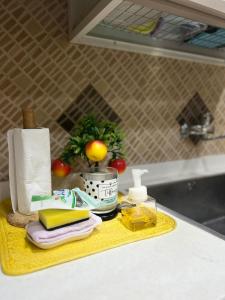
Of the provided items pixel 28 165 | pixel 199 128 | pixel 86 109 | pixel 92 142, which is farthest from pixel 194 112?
pixel 28 165

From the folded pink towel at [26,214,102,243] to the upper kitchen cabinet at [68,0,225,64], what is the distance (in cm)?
49

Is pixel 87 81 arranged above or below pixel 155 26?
below

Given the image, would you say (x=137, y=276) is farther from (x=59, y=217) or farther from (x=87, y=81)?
(x=87, y=81)

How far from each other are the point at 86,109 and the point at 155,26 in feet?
1.18

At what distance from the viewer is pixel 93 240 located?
1.88 feet

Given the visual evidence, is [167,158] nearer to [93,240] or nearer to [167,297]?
[93,240]

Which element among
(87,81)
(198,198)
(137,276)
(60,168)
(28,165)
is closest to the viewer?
(137,276)

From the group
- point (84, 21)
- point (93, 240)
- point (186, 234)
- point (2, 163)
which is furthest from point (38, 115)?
point (186, 234)

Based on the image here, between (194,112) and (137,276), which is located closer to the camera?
(137,276)

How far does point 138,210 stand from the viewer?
0.67m

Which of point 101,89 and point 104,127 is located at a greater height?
point 101,89

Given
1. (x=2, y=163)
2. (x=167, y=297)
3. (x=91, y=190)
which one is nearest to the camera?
(x=167, y=297)

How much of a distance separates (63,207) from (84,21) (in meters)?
0.50

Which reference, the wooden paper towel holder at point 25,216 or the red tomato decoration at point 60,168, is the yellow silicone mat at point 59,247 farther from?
the red tomato decoration at point 60,168
